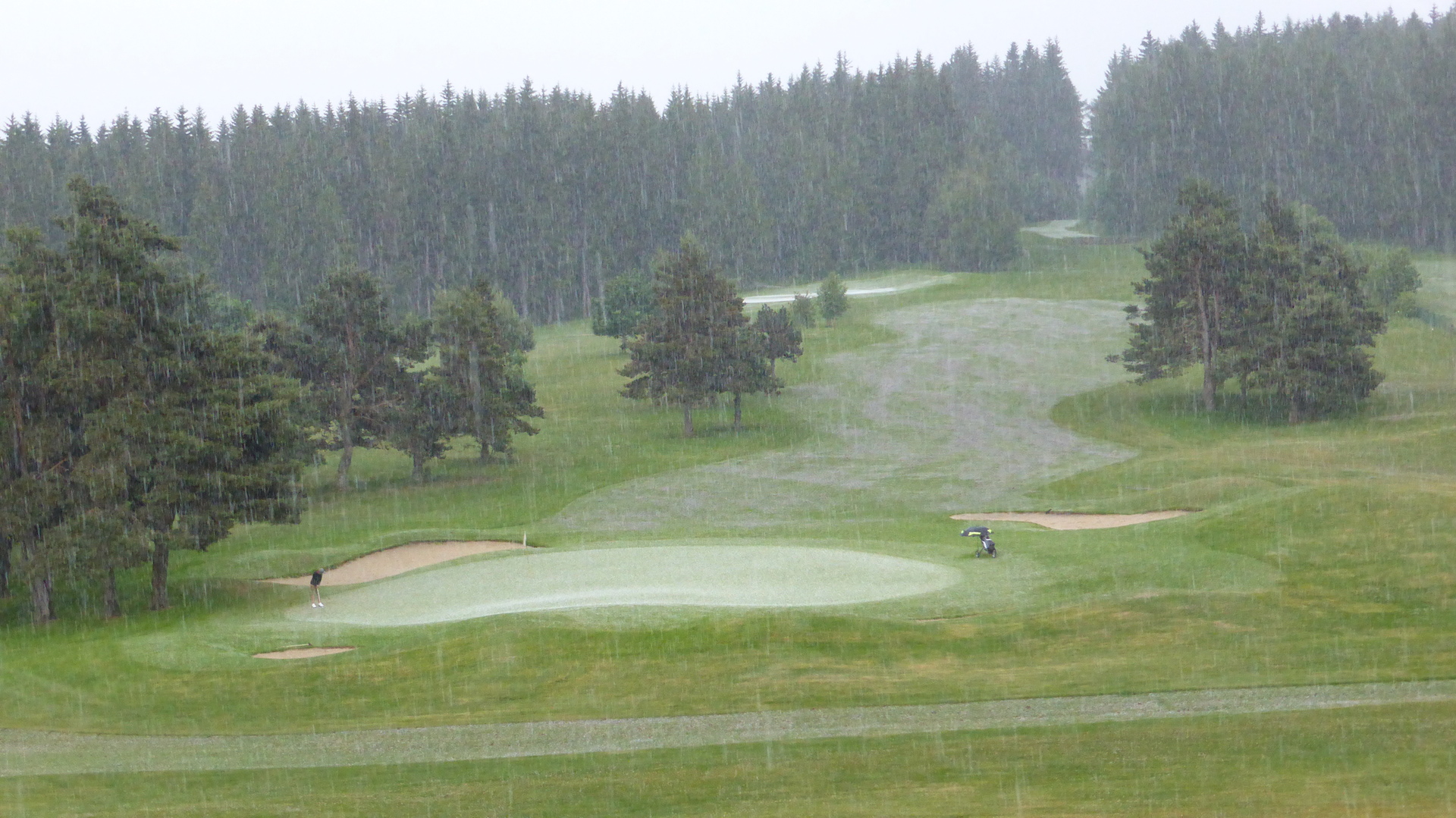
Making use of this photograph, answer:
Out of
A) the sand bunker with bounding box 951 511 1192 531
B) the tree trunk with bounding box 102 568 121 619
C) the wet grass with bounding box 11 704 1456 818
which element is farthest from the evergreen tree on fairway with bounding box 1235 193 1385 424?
the tree trunk with bounding box 102 568 121 619

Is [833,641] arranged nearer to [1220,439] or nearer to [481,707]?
[481,707]

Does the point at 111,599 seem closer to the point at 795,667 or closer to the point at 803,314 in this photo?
the point at 795,667

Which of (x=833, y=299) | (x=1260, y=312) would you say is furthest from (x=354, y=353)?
(x=833, y=299)

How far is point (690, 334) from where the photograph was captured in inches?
2717

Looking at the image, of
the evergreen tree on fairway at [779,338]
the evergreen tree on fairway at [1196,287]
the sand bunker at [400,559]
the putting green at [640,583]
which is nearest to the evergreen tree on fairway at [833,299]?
the evergreen tree on fairway at [779,338]

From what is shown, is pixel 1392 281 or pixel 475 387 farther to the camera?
pixel 1392 281

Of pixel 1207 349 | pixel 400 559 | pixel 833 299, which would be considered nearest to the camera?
pixel 400 559

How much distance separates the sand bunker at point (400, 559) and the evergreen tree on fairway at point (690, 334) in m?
27.1

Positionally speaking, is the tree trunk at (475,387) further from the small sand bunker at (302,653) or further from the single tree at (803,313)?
the single tree at (803,313)

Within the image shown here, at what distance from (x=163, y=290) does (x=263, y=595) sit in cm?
905

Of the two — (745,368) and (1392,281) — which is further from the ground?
(1392,281)

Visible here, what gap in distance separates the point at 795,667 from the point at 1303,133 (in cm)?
13738

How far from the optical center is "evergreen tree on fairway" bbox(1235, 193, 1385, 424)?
65438 mm

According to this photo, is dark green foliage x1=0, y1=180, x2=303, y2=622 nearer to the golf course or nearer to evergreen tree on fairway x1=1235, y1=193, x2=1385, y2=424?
the golf course
